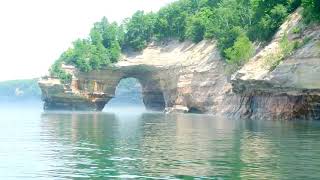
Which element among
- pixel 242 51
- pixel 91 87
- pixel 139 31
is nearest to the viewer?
pixel 242 51

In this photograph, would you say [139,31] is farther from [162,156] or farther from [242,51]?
[162,156]

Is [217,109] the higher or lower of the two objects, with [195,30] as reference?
lower

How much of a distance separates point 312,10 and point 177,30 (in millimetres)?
50727

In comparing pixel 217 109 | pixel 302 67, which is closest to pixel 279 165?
pixel 302 67

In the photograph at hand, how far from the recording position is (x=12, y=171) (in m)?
23.5

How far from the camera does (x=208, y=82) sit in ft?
277

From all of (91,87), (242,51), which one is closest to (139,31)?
(91,87)

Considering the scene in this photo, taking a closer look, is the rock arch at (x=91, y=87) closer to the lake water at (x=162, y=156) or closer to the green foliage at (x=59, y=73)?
the green foliage at (x=59, y=73)

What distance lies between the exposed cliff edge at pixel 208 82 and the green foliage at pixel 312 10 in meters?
1.12

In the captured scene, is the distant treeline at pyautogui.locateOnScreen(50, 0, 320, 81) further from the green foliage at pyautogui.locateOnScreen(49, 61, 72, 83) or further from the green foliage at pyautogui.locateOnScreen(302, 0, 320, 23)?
the green foliage at pyautogui.locateOnScreen(302, 0, 320, 23)

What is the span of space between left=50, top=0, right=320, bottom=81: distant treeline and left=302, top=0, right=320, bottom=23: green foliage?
12.4m

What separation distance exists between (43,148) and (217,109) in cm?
5087

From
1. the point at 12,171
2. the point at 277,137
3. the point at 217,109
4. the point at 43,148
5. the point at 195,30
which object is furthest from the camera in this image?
the point at 195,30

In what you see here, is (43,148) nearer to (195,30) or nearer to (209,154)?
(209,154)
